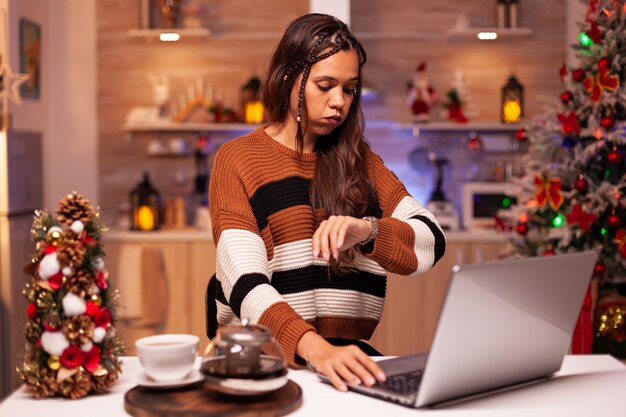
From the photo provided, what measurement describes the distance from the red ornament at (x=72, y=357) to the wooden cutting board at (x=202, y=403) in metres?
0.10

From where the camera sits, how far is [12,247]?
4.27 meters

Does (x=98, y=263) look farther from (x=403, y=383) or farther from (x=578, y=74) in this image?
(x=578, y=74)

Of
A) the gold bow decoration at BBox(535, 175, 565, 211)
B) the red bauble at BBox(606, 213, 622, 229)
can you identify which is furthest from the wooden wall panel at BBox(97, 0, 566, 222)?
the red bauble at BBox(606, 213, 622, 229)

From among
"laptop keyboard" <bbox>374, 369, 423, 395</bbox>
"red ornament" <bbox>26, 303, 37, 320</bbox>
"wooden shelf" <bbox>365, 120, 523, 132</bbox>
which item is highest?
"wooden shelf" <bbox>365, 120, 523, 132</bbox>

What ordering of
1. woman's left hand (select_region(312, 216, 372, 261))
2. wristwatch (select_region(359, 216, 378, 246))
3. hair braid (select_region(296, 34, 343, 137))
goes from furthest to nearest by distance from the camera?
hair braid (select_region(296, 34, 343, 137)) → wristwatch (select_region(359, 216, 378, 246)) → woman's left hand (select_region(312, 216, 372, 261))

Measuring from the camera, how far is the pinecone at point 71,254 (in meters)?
1.49

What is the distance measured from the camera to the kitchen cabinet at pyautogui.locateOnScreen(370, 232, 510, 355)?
15.4 ft

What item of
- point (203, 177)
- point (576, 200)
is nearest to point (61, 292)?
point (576, 200)

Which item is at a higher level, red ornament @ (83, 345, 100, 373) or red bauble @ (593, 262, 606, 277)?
red ornament @ (83, 345, 100, 373)

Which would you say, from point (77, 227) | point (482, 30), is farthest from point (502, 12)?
point (77, 227)

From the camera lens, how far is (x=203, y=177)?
206 inches

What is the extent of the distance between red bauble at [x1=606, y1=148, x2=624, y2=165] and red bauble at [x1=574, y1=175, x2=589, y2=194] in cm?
14

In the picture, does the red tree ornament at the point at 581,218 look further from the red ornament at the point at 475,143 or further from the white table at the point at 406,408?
the white table at the point at 406,408

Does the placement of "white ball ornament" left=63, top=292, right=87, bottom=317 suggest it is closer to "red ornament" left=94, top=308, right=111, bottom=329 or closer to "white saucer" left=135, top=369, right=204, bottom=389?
"red ornament" left=94, top=308, right=111, bottom=329
